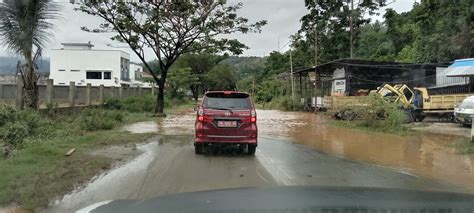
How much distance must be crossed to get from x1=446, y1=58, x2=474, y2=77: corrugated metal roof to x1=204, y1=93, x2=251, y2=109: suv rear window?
1877 centimetres

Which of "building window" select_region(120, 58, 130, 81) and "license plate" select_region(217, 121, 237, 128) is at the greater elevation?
"building window" select_region(120, 58, 130, 81)

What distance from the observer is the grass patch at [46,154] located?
289 inches

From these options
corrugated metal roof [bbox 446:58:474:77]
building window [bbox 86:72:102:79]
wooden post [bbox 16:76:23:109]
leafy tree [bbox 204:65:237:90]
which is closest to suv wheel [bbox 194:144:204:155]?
wooden post [bbox 16:76:23:109]

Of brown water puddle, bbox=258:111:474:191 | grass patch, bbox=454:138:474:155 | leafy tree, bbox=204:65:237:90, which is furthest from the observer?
leafy tree, bbox=204:65:237:90

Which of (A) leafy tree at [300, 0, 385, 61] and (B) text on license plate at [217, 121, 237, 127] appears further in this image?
(A) leafy tree at [300, 0, 385, 61]

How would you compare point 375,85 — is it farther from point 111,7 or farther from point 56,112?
point 56,112

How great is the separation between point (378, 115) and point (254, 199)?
17330 millimetres

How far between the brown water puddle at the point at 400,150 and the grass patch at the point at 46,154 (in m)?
6.04

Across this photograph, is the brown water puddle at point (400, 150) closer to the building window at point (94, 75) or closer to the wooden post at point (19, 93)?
the wooden post at point (19, 93)

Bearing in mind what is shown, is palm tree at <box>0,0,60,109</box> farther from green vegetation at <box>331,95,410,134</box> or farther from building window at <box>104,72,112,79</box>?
building window at <box>104,72,112,79</box>

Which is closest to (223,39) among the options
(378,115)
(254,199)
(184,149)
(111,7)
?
(111,7)

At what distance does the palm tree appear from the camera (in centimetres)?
1695

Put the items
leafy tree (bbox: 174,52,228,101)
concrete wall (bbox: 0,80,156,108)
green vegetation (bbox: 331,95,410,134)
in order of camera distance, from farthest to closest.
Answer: leafy tree (bbox: 174,52,228,101) → concrete wall (bbox: 0,80,156,108) → green vegetation (bbox: 331,95,410,134)

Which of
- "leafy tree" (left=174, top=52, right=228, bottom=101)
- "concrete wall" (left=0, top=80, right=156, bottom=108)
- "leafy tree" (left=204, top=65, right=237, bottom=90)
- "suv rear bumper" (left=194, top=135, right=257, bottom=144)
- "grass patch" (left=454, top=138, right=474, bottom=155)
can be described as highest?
"leafy tree" (left=174, top=52, right=228, bottom=101)
